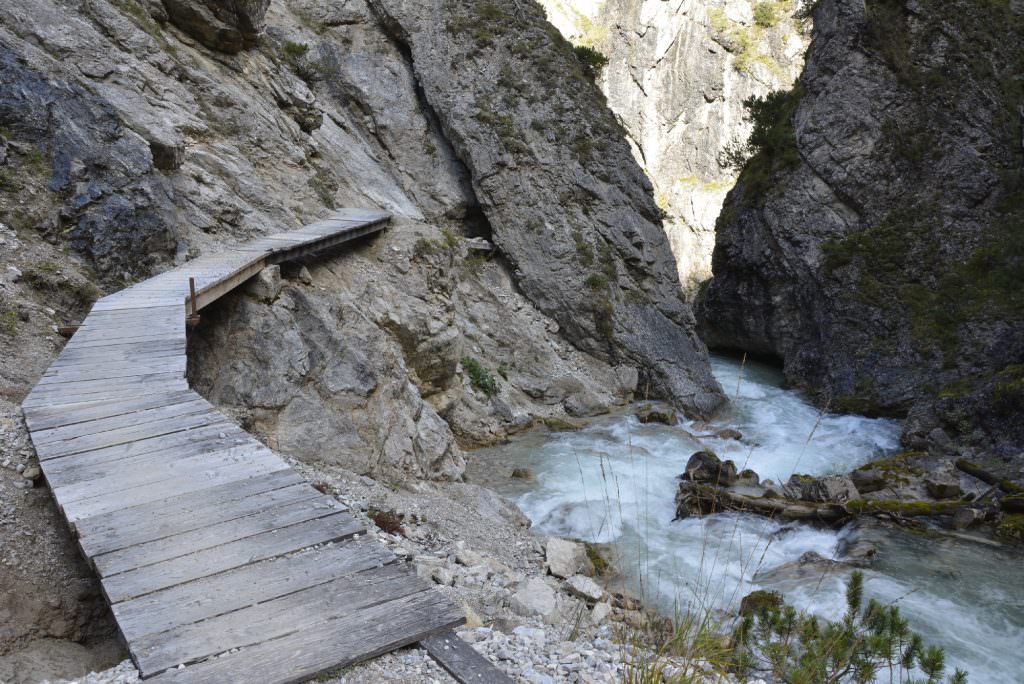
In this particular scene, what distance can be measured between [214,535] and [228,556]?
0.24 metres

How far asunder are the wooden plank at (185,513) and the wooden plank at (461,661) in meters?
1.43

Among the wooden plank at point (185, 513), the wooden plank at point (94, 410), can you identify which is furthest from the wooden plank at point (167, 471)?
the wooden plank at point (94, 410)

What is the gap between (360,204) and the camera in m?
17.6

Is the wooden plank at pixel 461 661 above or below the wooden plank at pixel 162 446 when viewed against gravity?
above

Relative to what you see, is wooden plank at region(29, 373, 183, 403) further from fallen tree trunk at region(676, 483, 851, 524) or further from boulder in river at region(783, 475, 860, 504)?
boulder in river at region(783, 475, 860, 504)

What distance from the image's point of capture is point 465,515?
924 cm

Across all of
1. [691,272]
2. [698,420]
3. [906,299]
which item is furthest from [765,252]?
[691,272]

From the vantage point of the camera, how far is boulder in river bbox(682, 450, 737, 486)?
12.7m

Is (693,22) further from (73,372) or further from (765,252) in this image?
(73,372)

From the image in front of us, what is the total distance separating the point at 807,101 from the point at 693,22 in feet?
131

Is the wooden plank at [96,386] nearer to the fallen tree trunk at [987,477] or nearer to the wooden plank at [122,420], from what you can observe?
the wooden plank at [122,420]

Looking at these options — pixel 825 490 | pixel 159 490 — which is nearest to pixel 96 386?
pixel 159 490

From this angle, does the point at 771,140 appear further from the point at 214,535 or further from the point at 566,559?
the point at 214,535

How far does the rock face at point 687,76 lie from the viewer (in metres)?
56.7
